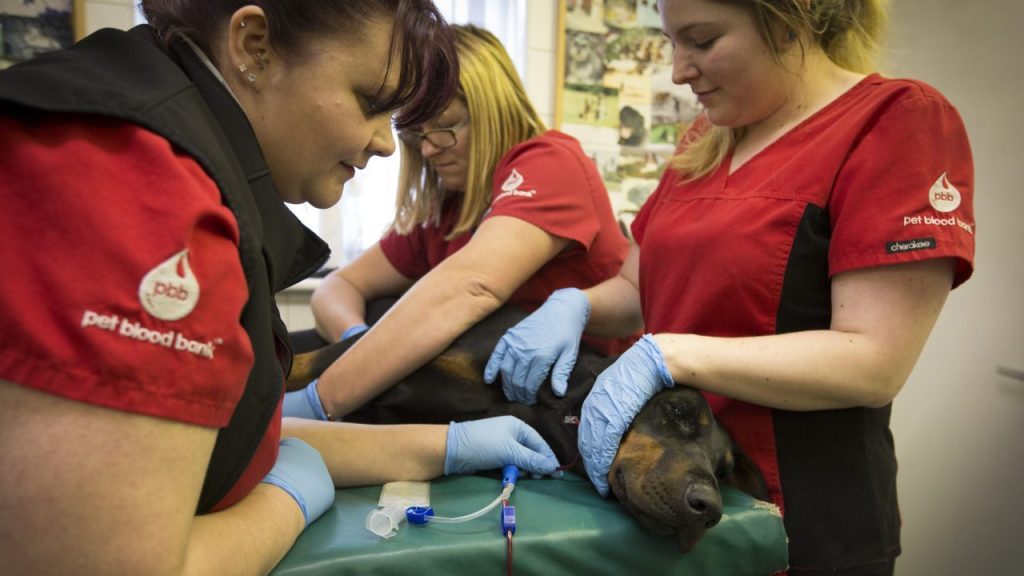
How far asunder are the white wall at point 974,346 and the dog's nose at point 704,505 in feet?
5.43

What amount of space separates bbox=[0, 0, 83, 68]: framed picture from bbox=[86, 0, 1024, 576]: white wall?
0.07 meters

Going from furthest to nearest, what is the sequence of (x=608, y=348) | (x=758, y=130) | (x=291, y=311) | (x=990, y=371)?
(x=291, y=311), (x=990, y=371), (x=608, y=348), (x=758, y=130)

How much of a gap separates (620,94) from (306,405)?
6.70ft

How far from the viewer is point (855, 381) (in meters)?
0.98

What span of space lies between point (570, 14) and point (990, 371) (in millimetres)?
2054

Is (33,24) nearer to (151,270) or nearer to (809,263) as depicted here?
(151,270)

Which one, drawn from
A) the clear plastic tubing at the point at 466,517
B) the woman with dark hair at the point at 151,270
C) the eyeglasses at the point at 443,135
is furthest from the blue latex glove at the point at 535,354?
the woman with dark hair at the point at 151,270

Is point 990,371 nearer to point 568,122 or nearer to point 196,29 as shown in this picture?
point 568,122

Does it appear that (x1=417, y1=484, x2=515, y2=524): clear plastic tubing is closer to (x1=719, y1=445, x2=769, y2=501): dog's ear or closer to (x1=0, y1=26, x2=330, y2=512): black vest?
(x1=0, y1=26, x2=330, y2=512): black vest

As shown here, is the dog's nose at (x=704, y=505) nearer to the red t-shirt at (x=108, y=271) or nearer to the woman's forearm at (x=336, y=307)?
the red t-shirt at (x=108, y=271)

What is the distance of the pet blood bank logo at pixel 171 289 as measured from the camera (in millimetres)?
490

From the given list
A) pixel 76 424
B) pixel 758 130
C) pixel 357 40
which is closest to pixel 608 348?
pixel 758 130

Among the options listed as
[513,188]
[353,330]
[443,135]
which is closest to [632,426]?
[513,188]

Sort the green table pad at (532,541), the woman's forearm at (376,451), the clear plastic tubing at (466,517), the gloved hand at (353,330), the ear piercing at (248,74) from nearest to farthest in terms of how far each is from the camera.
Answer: the ear piercing at (248,74) → the green table pad at (532,541) → the clear plastic tubing at (466,517) → the woman's forearm at (376,451) → the gloved hand at (353,330)
